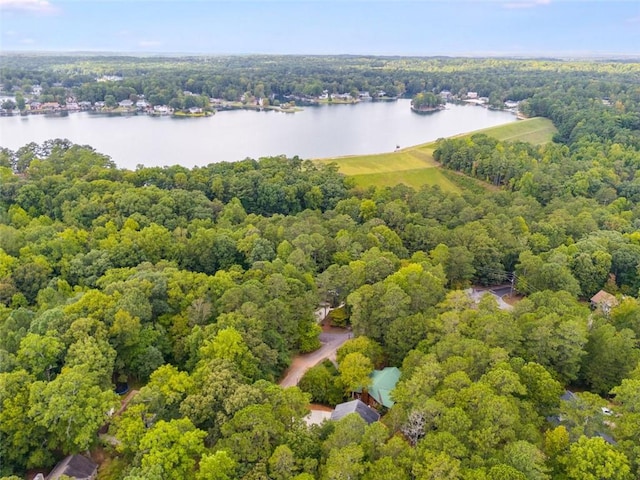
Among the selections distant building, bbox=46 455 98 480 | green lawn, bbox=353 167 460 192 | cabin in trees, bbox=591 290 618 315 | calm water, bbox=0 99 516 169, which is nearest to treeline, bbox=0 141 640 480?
distant building, bbox=46 455 98 480

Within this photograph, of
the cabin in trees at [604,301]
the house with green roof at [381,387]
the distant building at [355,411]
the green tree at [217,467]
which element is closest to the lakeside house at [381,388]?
the house with green roof at [381,387]

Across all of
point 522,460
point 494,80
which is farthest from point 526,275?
point 494,80

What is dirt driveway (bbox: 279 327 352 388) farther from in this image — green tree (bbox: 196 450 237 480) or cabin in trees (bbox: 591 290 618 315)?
cabin in trees (bbox: 591 290 618 315)

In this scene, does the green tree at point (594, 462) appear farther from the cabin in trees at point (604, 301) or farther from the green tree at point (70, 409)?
the green tree at point (70, 409)

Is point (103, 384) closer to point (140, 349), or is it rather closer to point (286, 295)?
point (140, 349)

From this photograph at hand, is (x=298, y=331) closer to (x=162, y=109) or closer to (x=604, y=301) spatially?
(x=604, y=301)

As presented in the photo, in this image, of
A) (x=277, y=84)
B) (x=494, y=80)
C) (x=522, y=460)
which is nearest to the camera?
(x=522, y=460)

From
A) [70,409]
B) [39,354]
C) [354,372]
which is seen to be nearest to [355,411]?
[354,372]
